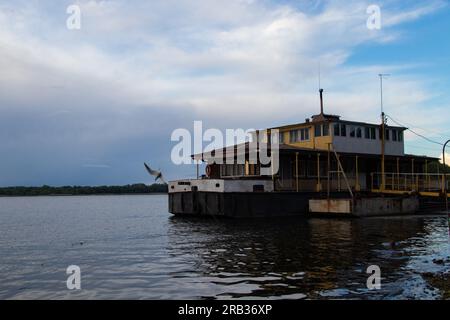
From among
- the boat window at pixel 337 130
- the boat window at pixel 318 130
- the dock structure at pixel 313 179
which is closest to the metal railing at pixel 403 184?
the dock structure at pixel 313 179

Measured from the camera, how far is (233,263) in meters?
15.7

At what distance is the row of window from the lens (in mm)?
40906

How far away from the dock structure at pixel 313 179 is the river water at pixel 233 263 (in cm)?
712

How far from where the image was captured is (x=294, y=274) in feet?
44.2

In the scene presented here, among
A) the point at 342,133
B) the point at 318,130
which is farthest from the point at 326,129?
the point at 342,133

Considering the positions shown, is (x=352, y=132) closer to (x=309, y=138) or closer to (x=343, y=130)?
(x=343, y=130)

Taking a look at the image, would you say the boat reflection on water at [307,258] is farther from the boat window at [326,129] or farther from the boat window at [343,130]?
the boat window at [343,130]

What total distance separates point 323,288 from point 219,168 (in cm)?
2999

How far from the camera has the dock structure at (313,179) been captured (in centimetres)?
3356
